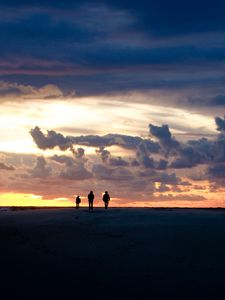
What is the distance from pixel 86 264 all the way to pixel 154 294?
16.5 feet

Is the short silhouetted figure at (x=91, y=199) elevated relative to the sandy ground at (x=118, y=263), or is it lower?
elevated

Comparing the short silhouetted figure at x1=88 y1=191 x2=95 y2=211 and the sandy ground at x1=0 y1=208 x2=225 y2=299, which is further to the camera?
the short silhouetted figure at x1=88 y1=191 x2=95 y2=211

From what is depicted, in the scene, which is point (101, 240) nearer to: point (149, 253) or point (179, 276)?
point (149, 253)

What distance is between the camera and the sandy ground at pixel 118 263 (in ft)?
61.2

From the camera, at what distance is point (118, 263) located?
74.6 feet

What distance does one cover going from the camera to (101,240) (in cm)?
2992

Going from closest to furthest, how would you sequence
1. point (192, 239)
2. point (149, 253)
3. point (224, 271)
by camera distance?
point (224, 271), point (149, 253), point (192, 239)

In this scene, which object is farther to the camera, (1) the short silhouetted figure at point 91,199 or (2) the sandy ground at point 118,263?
(1) the short silhouetted figure at point 91,199

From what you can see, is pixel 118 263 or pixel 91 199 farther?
pixel 91 199

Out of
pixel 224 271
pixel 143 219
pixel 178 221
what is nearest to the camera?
pixel 224 271

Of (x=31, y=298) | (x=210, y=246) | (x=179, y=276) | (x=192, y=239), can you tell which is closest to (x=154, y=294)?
(x=179, y=276)

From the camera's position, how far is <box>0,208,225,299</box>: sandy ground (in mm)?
18641

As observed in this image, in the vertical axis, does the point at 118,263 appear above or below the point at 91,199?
below

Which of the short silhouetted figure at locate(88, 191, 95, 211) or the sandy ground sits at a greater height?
the short silhouetted figure at locate(88, 191, 95, 211)
